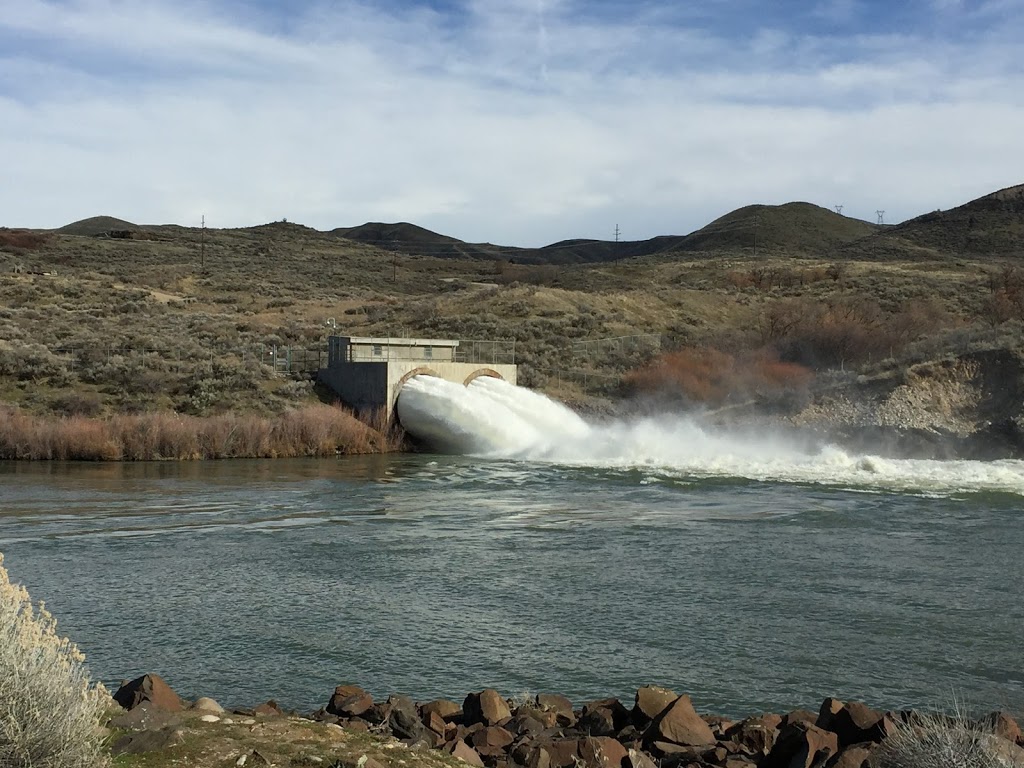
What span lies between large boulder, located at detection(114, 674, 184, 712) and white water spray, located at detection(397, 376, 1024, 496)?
23083 millimetres

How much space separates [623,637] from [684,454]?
22889 mm

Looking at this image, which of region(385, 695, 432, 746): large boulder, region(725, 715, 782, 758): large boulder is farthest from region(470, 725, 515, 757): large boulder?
region(725, 715, 782, 758): large boulder

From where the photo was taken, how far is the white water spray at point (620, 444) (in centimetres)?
3228

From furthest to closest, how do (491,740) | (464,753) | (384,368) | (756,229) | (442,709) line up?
(756,229), (384,368), (442,709), (491,740), (464,753)

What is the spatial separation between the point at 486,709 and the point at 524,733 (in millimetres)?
625

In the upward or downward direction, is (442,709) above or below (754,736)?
below

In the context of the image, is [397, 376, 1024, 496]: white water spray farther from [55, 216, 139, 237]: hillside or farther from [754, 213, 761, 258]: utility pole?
[55, 216, 139, 237]: hillside

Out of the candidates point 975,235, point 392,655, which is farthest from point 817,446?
point 975,235

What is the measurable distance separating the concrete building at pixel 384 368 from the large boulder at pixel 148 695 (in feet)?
98.8

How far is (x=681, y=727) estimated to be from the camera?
31.8 feet

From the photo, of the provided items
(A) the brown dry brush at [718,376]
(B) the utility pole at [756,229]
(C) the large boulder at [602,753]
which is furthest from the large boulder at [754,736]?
(B) the utility pole at [756,229]

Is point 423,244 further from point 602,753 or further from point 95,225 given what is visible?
point 602,753

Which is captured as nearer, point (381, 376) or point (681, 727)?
point (681, 727)

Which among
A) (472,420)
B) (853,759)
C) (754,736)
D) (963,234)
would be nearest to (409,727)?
(754,736)
